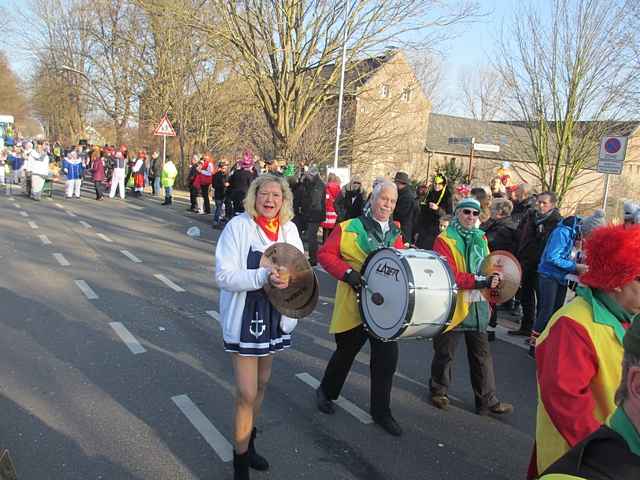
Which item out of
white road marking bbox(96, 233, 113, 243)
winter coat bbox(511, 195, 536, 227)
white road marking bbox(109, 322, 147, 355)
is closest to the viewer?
white road marking bbox(109, 322, 147, 355)

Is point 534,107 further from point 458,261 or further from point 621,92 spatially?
point 458,261

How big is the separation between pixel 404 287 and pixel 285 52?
53.8ft

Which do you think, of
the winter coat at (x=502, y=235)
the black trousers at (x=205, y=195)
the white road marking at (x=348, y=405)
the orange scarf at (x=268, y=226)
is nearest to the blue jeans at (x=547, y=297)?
the winter coat at (x=502, y=235)

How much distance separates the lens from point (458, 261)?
175 inches

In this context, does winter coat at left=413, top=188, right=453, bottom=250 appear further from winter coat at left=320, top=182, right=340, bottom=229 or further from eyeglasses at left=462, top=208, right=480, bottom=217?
eyeglasses at left=462, top=208, right=480, bottom=217

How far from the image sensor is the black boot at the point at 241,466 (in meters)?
3.37

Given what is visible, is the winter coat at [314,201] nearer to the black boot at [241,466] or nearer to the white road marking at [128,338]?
the white road marking at [128,338]

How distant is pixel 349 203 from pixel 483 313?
6.58 metres

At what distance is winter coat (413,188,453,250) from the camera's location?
10.0 metres

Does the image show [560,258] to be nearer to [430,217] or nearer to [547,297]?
[547,297]

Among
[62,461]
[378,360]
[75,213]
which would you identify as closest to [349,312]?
[378,360]

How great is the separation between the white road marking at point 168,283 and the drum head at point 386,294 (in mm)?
4967

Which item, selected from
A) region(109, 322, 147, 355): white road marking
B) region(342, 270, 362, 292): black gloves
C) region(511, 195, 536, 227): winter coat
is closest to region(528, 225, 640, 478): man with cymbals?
region(342, 270, 362, 292): black gloves

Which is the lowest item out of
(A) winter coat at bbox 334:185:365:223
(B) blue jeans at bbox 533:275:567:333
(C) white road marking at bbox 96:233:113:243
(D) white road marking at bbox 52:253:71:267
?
(D) white road marking at bbox 52:253:71:267
